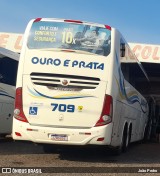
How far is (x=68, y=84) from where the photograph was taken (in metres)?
10.6

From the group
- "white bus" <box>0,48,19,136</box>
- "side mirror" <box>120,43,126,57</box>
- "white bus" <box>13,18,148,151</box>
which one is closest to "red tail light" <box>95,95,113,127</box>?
"white bus" <box>13,18,148,151</box>

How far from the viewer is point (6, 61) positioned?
14.2 m

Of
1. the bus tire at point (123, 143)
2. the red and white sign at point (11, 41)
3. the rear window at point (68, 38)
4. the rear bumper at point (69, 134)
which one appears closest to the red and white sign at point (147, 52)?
the red and white sign at point (11, 41)

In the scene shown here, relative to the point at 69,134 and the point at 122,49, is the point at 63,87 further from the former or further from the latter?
the point at 122,49

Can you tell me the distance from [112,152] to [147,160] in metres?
1.07

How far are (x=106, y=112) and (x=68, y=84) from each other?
118 cm

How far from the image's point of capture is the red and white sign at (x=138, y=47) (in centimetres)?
2266

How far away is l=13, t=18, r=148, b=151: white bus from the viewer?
10469 millimetres

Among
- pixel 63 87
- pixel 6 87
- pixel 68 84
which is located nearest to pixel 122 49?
pixel 68 84

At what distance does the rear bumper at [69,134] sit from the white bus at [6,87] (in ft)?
11.1

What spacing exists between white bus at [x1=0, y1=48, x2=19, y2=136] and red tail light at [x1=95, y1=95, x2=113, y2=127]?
4.32 metres

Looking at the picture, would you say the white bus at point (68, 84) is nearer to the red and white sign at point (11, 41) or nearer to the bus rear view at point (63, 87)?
the bus rear view at point (63, 87)

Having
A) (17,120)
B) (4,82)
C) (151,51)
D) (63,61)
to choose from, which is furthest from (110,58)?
(151,51)

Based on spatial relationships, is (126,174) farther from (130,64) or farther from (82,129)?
(130,64)
